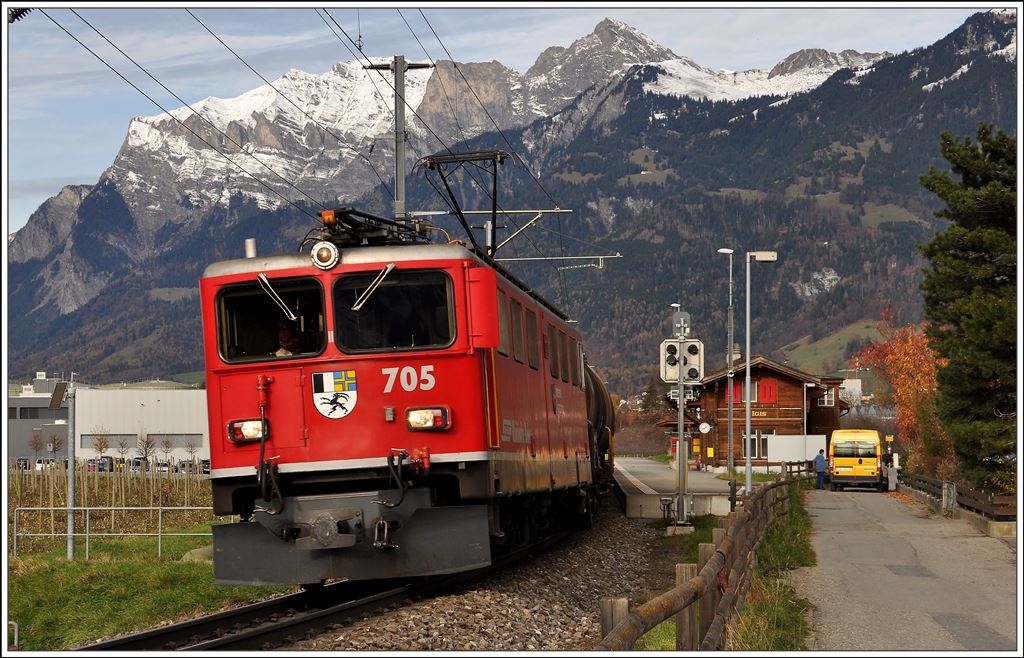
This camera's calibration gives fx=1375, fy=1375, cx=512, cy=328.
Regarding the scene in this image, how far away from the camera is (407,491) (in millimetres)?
12680

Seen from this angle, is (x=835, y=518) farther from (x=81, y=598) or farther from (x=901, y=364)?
(x=901, y=364)

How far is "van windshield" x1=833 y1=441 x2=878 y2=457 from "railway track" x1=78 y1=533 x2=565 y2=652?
129 ft

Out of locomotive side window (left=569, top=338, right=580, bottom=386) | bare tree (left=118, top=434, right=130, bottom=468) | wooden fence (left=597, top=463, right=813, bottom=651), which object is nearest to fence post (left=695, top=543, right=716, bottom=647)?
wooden fence (left=597, top=463, right=813, bottom=651)

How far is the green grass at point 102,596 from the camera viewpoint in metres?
14.1

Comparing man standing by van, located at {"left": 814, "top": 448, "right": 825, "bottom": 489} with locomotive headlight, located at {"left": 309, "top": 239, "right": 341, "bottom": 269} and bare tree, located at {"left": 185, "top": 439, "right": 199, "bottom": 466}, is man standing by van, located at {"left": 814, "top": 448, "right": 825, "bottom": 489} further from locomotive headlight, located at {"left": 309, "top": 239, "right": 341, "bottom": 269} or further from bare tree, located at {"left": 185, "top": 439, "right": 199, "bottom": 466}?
bare tree, located at {"left": 185, "top": 439, "right": 199, "bottom": 466}

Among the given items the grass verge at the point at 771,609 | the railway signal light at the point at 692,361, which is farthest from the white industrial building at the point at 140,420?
the grass verge at the point at 771,609

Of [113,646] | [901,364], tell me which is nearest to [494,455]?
[113,646]

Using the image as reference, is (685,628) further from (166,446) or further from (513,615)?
(166,446)

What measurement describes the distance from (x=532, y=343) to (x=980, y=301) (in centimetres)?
829

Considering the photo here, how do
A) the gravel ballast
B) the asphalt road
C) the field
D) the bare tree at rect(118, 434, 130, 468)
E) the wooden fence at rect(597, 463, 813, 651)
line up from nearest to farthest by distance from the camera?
the wooden fence at rect(597, 463, 813, 651) → the gravel ballast → the asphalt road → the field → the bare tree at rect(118, 434, 130, 468)

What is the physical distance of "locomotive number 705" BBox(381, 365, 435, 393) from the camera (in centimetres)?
1271

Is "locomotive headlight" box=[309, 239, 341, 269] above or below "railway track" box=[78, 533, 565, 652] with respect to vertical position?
above

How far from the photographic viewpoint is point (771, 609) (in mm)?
12273

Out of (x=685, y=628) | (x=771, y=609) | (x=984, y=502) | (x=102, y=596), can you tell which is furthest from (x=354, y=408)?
(x=984, y=502)
